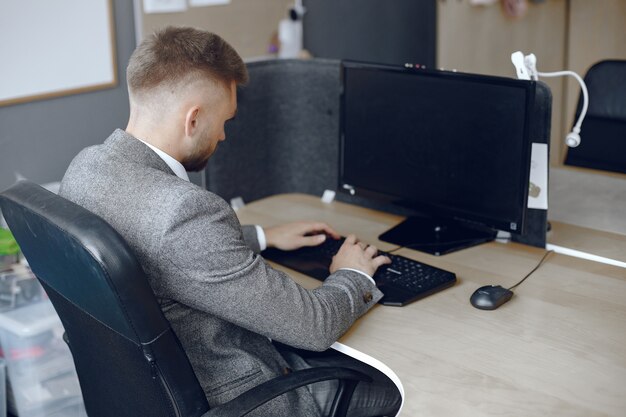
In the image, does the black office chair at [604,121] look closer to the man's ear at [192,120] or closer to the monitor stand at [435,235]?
the monitor stand at [435,235]

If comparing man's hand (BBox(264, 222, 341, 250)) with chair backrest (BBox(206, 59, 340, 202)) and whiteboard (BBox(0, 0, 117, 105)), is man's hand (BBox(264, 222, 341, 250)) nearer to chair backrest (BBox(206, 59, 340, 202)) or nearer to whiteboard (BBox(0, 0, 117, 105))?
chair backrest (BBox(206, 59, 340, 202))

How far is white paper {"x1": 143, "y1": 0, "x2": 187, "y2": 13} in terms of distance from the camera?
2695mm

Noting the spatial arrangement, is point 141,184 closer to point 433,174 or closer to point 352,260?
point 352,260

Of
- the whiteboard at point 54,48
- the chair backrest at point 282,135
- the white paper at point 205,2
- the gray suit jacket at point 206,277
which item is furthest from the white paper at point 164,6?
the gray suit jacket at point 206,277

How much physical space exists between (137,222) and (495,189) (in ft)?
2.57

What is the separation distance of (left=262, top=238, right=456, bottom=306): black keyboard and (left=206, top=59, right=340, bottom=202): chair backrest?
0.40 meters

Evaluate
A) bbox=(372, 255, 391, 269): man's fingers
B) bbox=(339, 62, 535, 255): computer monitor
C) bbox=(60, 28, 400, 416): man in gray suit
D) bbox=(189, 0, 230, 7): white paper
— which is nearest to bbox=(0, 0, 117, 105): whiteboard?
bbox=(189, 0, 230, 7): white paper

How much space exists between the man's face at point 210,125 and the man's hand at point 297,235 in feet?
1.38

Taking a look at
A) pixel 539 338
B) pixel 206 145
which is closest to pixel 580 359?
pixel 539 338

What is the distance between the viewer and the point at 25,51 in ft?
7.94

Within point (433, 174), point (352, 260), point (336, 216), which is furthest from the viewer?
point (336, 216)

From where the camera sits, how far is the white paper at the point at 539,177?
5.41 ft

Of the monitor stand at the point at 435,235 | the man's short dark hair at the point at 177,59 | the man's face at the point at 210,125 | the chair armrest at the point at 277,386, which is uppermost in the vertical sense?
the man's short dark hair at the point at 177,59

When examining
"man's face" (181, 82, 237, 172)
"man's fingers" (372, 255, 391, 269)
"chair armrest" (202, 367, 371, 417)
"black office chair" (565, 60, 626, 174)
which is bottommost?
"chair armrest" (202, 367, 371, 417)
